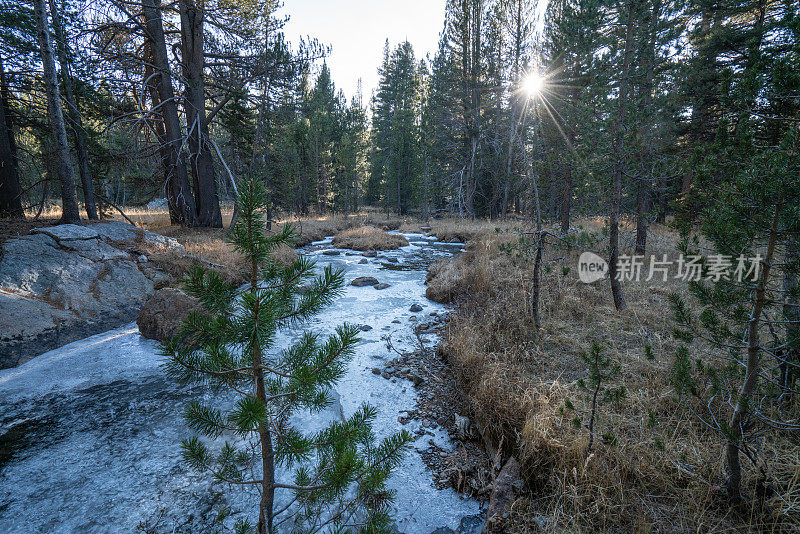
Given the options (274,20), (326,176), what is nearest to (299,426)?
(274,20)

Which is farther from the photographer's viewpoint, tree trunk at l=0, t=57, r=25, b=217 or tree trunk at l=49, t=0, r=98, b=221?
tree trunk at l=49, t=0, r=98, b=221

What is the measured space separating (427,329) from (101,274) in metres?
7.00

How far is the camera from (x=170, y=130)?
37.9ft

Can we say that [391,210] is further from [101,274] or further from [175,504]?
[175,504]

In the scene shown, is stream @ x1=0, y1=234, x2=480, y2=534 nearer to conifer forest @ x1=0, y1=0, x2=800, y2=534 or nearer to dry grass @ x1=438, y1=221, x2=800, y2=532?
conifer forest @ x1=0, y1=0, x2=800, y2=534

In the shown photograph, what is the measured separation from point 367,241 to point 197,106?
8.66 m

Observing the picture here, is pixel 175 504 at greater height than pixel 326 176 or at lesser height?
lesser

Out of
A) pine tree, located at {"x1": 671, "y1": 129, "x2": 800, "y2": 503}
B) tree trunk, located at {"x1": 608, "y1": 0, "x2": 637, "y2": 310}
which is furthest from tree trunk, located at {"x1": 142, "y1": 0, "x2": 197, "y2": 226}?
pine tree, located at {"x1": 671, "y1": 129, "x2": 800, "y2": 503}

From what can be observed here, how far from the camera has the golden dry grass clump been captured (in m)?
15.8

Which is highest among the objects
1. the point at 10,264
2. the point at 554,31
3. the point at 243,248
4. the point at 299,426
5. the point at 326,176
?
the point at 554,31

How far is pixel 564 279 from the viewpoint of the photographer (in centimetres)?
789

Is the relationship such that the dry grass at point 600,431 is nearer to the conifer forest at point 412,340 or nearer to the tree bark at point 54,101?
the conifer forest at point 412,340

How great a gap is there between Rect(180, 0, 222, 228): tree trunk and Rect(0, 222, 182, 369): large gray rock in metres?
4.83

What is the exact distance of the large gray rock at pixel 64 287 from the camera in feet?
16.3
